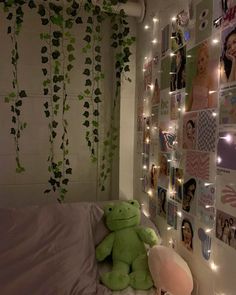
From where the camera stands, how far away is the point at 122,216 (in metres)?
1.60

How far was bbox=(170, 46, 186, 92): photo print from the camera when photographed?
142 centimetres

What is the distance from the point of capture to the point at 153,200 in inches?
73.3

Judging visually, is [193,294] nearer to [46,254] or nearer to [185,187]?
[185,187]

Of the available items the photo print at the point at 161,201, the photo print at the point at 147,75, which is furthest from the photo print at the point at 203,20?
the photo print at the point at 161,201

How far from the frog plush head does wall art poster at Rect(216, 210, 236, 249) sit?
591 mm

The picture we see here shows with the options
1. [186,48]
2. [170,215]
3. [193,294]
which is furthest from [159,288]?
[186,48]

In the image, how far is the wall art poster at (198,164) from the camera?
1.21 metres

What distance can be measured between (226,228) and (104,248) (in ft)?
2.40

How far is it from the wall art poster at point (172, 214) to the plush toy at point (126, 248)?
0.12m

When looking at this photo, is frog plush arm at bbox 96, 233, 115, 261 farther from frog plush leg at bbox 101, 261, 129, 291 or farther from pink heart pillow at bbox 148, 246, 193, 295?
pink heart pillow at bbox 148, 246, 193, 295

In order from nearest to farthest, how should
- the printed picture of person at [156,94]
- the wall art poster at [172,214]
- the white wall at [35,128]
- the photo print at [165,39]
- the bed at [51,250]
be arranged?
the bed at [51,250] < the wall art poster at [172,214] < the photo print at [165,39] < the printed picture of person at [156,94] < the white wall at [35,128]

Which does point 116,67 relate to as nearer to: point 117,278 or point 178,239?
point 178,239

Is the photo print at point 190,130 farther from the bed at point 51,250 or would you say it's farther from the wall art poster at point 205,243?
the bed at point 51,250

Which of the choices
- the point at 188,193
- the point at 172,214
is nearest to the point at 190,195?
the point at 188,193
